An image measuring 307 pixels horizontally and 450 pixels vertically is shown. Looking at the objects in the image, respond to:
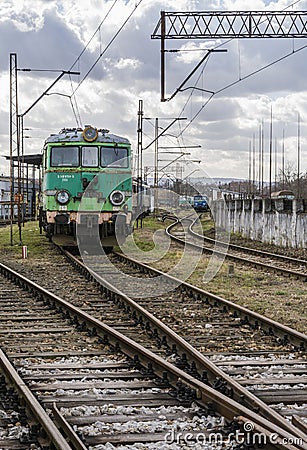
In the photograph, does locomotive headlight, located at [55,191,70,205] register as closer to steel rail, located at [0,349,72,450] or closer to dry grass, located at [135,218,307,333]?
dry grass, located at [135,218,307,333]

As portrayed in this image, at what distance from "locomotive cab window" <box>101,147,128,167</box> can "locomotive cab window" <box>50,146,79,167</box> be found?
29.8 inches

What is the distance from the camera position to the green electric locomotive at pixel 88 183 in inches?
746

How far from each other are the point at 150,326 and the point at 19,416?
12.0ft

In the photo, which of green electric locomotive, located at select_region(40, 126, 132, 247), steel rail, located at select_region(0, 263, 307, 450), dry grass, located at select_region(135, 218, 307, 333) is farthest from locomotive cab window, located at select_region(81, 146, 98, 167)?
steel rail, located at select_region(0, 263, 307, 450)

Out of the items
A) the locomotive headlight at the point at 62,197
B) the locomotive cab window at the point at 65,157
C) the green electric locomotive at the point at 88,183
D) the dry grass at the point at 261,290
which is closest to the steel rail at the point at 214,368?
the dry grass at the point at 261,290

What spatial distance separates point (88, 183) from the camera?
19078 millimetres

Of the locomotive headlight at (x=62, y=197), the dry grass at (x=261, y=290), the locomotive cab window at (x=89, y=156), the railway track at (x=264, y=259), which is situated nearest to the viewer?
the dry grass at (x=261, y=290)

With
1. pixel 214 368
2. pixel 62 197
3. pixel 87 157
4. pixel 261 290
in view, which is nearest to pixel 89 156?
pixel 87 157

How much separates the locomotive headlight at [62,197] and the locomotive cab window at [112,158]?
136 cm

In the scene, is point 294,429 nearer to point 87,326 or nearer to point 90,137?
point 87,326

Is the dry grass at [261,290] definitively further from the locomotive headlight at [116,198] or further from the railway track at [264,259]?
the locomotive headlight at [116,198]

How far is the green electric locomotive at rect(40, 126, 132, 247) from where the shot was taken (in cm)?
1894

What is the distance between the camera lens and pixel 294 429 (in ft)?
16.9

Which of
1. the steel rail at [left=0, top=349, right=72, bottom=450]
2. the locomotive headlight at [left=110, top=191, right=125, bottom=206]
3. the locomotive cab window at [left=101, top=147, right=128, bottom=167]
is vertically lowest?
the steel rail at [left=0, top=349, right=72, bottom=450]
